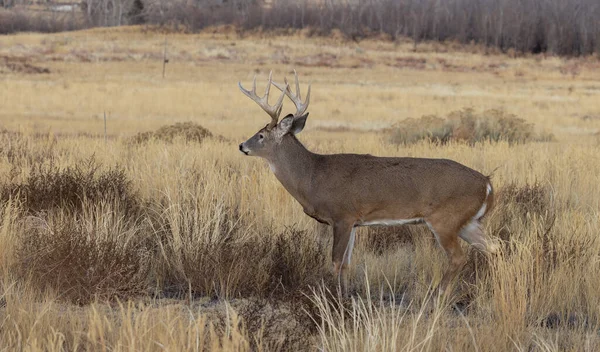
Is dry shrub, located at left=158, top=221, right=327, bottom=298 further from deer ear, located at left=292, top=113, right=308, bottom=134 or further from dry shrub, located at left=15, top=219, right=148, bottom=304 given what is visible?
deer ear, located at left=292, top=113, right=308, bottom=134

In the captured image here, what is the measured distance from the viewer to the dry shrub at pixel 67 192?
344 inches

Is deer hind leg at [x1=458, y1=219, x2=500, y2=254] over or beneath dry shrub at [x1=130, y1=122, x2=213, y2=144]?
over

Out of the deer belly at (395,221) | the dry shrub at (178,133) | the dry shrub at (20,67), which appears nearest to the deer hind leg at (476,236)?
the deer belly at (395,221)

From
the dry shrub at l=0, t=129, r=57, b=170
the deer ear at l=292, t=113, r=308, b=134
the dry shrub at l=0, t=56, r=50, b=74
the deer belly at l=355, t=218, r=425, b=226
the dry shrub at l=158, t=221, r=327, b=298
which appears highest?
the deer ear at l=292, t=113, r=308, b=134

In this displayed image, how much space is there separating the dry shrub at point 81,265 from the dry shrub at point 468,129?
12.5 metres

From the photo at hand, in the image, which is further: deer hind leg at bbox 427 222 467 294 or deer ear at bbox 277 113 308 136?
deer ear at bbox 277 113 308 136

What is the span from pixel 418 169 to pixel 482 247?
81 centimetres

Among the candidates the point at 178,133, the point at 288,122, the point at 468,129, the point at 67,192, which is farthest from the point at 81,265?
the point at 468,129

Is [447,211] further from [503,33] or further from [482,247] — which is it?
[503,33]

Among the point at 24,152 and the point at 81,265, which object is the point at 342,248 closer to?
the point at 81,265

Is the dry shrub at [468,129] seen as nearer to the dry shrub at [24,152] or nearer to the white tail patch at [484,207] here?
the dry shrub at [24,152]

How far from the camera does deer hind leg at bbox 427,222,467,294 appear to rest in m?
6.87

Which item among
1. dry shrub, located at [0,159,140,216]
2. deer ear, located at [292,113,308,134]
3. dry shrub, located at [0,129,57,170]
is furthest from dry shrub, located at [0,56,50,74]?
deer ear, located at [292,113,308,134]

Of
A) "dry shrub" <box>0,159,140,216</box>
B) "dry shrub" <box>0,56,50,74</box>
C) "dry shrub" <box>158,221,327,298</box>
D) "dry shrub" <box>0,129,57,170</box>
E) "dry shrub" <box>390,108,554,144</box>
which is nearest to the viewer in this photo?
"dry shrub" <box>158,221,327,298</box>
